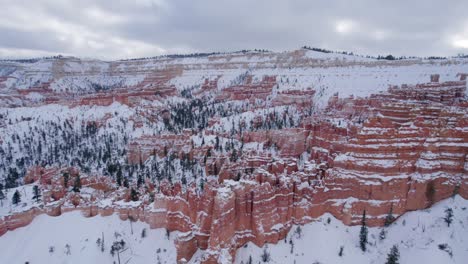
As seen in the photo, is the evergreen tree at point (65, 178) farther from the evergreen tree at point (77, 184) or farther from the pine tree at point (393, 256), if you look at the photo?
the pine tree at point (393, 256)

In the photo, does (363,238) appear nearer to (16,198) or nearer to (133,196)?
(133,196)

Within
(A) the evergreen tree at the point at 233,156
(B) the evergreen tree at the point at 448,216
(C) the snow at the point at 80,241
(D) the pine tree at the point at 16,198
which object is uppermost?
(A) the evergreen tree at the point at 233,156

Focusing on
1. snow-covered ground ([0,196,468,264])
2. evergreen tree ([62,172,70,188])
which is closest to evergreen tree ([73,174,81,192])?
evergreen tree ([62,172,70,188])

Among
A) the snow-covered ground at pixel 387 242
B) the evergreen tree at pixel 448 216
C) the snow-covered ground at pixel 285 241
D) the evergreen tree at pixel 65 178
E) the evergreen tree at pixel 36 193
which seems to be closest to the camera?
the snow-covered ground at pixel 387 242

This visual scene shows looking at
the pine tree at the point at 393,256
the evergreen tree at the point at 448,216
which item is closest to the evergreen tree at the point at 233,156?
the pine tree at the point at 393,256

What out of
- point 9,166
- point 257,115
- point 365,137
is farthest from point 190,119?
point 365,137

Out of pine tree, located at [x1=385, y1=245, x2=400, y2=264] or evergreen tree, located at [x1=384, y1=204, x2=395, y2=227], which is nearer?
pine tree, located at [x1=385, y1=245, x2=400, y2=264]

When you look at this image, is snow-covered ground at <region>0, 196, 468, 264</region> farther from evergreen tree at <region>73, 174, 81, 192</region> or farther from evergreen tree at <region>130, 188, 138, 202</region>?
evergreen tree at <region>73, 174, 81, 192</region>
